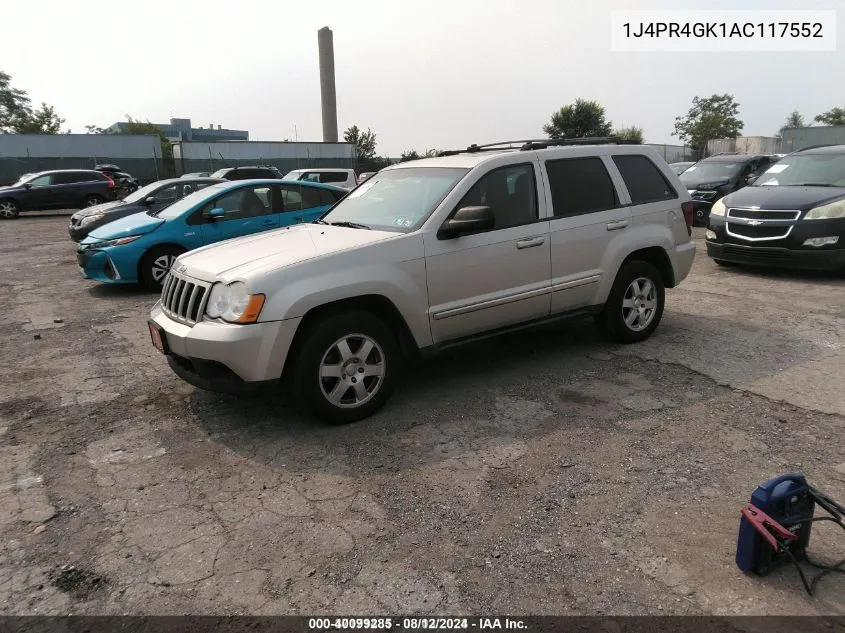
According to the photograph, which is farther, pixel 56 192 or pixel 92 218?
pixel 56 192

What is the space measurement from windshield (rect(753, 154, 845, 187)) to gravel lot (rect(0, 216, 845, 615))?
14.2 feet

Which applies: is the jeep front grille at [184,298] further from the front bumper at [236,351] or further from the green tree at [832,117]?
the green tree at [832,117]

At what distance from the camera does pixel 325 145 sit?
3678 cm

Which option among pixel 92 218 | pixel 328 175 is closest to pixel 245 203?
pixel 92 218

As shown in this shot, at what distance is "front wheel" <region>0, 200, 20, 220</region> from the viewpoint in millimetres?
19906

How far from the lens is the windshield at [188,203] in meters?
8.59

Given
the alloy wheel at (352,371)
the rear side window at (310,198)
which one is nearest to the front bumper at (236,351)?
the alloy wheel at (352,371)

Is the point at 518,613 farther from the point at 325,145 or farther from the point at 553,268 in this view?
the point at 325,145

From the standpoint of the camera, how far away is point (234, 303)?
3.72 metres

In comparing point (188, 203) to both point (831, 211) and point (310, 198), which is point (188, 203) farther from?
point (831, 211)

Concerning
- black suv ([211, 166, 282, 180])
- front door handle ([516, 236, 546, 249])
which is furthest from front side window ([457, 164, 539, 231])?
black suv ([211, 166, 282, 180])

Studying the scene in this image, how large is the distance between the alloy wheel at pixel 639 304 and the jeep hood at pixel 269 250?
2.40m

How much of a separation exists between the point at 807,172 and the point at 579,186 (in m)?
6.02

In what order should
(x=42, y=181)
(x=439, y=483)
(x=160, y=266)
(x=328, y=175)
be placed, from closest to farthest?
(x=439, y=483)
(x=160, y=266)
(x=328, y=175)
(x=42, y=181)
